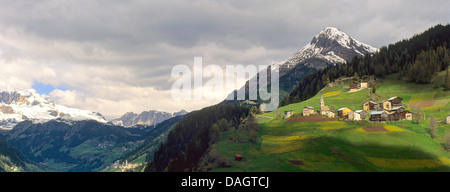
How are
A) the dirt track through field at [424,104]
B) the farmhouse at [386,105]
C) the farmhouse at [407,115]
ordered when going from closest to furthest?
1. the farmhouse at [407,115]
2. the dirt track through field at [424,104]
3. the farmhouse at [386,105]

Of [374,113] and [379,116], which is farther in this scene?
[374,113]

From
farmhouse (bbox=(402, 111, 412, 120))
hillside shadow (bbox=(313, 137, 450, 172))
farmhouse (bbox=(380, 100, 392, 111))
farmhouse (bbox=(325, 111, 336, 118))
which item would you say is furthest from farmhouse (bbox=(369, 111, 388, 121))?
hillside shadow (bbox=(313, 137, 450, 172))

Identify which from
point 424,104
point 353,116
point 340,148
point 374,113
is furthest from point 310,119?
point 424,104

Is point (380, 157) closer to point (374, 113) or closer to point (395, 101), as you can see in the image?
point (374, 113)

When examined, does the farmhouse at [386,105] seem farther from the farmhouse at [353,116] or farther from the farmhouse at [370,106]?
the farmhouse at [353,116]

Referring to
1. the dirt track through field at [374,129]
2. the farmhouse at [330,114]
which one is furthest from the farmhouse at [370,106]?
the dirt track through field at [374,129]

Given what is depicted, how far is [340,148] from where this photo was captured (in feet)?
339

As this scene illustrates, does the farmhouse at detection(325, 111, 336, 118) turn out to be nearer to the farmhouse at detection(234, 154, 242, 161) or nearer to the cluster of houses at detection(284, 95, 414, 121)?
the cluster of houses at detection(284, 95, 414, 121)

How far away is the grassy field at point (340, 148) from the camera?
297 feet

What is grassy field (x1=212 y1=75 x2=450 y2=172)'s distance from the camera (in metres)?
90.6
